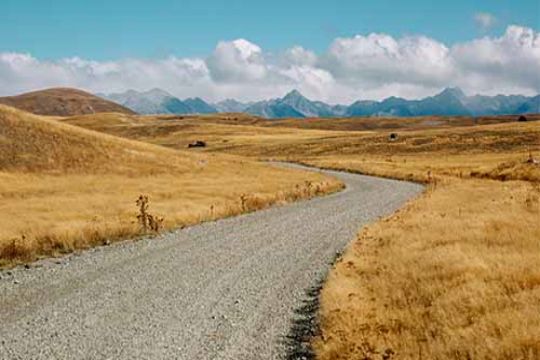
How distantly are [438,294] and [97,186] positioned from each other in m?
44.1

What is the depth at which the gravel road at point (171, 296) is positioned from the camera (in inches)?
444

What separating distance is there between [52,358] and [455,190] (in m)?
36.1

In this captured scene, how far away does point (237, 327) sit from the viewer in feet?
40.4

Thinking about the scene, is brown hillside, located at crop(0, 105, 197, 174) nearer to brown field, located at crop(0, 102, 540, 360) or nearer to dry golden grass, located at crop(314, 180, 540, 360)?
brown field, located at crop(0, 102, 540, 360)

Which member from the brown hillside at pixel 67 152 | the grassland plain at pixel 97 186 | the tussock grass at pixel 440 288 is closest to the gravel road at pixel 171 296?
the tussock grass at pixel 440 288

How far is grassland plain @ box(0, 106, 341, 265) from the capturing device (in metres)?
25.4

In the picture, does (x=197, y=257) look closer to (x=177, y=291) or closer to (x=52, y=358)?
(x=177, y=291)

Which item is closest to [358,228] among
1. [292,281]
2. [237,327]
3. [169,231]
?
[169,231]

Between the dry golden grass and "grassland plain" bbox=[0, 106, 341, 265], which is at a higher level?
the dry golden grass

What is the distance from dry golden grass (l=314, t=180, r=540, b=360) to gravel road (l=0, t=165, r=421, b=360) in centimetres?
121

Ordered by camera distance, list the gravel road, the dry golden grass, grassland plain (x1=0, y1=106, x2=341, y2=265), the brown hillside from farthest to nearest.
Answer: the brown hillside, grassland plain (x1=0, y1=106, x2=341, y2=265), the gravel road, the dry golden grass

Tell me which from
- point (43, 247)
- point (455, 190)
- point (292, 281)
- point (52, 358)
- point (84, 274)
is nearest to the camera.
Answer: point (52, 358)

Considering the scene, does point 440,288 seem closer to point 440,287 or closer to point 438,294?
point 440,287

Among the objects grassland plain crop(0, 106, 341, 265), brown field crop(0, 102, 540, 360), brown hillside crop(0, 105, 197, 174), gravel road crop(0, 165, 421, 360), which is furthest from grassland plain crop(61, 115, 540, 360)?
brown hillside crop(0, 105, 197, 174)
